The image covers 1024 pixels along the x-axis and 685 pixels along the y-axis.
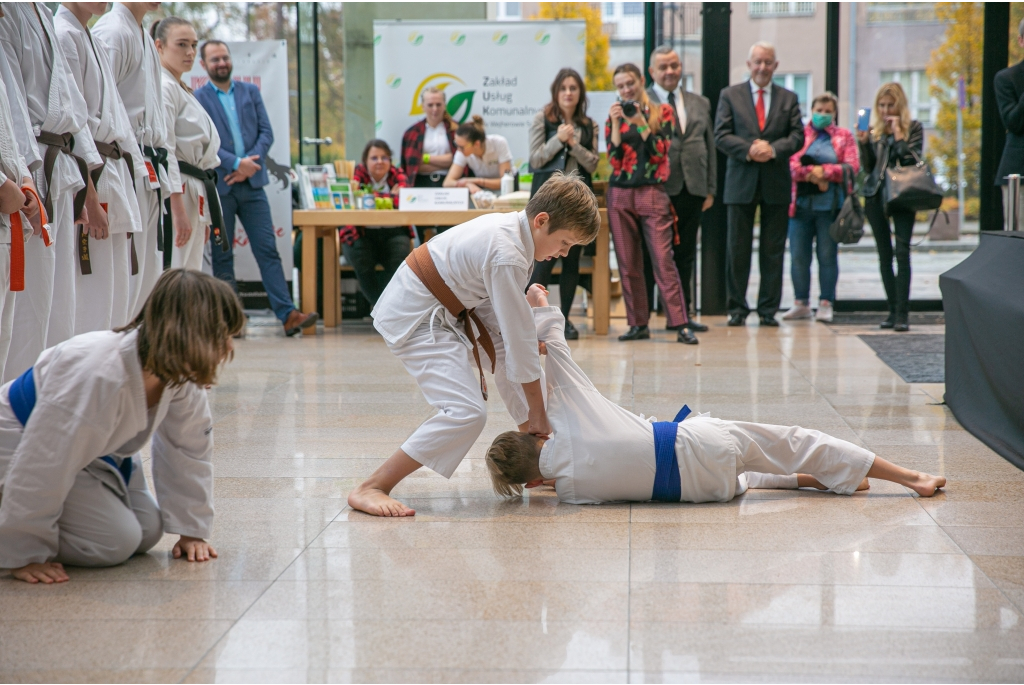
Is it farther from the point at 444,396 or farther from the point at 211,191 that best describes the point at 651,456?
the point at 211,191

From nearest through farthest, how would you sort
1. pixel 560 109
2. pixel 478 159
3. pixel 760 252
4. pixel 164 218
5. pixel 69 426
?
pixel 69 426, pixel 164 218, pixel 560 109, pixel 760 252, pixel 478 159

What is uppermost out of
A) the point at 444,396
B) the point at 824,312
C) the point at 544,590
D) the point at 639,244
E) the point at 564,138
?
the point at 564,138

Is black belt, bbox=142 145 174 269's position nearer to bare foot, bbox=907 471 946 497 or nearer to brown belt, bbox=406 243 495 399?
brown belt, bbox=406 243 495 399

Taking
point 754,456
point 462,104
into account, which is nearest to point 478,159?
point 462,104

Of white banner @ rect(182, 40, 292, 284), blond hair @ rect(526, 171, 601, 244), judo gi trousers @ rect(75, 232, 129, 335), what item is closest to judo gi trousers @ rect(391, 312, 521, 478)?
blond hair @ rect(526, 171, 601, 244)

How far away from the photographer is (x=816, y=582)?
2076 millimetres

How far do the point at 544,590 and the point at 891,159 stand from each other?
201 inches

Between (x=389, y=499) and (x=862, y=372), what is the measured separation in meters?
3.00

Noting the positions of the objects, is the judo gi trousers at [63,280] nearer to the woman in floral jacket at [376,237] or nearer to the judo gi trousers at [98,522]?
the judo gi trousers at [98,522]

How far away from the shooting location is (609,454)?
2615 mm

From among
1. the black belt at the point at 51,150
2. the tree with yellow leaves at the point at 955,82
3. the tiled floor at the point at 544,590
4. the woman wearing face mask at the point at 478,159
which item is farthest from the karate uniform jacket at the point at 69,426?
the tree with yellow leaves at the point at 955,82

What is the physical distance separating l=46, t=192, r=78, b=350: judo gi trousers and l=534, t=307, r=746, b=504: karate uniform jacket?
1.60 meters

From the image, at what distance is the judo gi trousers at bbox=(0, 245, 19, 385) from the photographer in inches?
108

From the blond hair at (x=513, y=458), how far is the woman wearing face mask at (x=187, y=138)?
2.38m
